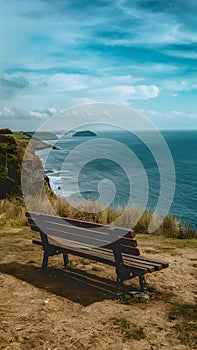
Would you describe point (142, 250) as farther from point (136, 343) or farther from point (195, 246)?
point (136, 343)

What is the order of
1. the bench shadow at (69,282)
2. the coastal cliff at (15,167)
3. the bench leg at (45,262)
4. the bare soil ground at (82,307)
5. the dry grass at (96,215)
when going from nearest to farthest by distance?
the bare soil ground at (82,307) < the bench shadow at (69,282) < the bench leg at (45,262) < the dry grass at (96,215) < the coastal cliff at (15,167)

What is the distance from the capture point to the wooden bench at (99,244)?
4.20 metres

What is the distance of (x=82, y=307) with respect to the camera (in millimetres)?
4066

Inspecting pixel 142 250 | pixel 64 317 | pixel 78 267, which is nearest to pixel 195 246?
pixel 142 250

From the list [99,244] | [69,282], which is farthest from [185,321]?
[69,282]

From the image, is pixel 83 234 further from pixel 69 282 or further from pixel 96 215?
pixel 96 215

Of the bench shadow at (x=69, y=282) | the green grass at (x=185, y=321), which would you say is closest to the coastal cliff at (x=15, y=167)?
the bench shadow at (x=69, y=282)

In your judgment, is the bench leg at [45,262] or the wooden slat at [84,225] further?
the bench leg at [45,262]

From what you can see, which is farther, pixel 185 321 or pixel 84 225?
pixel 84 225

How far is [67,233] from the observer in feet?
16.1

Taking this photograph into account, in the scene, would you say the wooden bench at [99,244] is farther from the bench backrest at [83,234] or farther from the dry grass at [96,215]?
the dry grass at [96,215]

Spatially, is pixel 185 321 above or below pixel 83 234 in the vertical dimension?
below

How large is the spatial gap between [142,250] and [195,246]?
1.12m

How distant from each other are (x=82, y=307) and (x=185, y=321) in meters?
1.11
